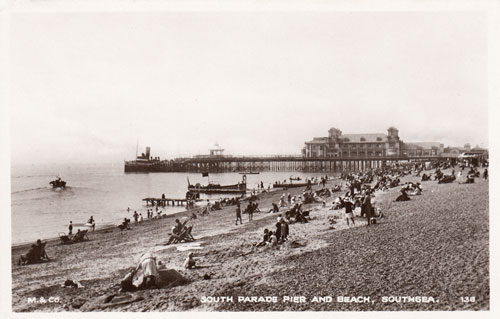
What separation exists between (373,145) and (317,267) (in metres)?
4.27

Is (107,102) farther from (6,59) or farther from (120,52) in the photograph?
(6,59)

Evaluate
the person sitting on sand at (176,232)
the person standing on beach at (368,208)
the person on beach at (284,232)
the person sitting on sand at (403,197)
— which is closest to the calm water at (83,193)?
the person sitting on sand at (176,232)

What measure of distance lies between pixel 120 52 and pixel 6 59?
66.5 inches

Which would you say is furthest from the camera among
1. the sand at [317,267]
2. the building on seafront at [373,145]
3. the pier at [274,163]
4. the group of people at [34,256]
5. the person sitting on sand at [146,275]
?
the pier at [274,163]

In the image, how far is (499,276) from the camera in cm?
521

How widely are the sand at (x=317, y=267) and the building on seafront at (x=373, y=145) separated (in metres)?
1.38

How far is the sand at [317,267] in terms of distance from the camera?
16.2 feet

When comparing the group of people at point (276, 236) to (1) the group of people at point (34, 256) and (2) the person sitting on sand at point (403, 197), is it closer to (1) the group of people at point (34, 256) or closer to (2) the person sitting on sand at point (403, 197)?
(2) the person sitting on sand at point (403, 197)

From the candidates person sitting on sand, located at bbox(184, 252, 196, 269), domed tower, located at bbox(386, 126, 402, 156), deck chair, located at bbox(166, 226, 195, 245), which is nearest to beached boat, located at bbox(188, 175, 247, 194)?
domed tower, located at bbox(386, 126, 402, 156)

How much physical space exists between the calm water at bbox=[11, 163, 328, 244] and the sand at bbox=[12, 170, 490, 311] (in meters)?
1.48

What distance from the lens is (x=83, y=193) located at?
12.7 m

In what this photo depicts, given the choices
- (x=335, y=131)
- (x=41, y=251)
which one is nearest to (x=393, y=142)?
(x=335, y=131)

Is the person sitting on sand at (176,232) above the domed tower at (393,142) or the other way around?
the other way around
